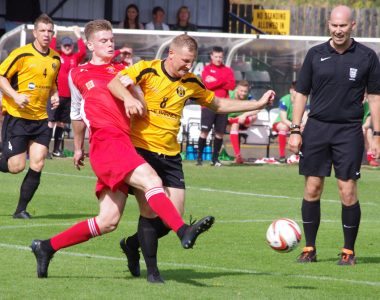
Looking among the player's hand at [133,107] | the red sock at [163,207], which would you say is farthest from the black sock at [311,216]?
the player's hand at [133,107]

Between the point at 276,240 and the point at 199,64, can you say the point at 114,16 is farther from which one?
the point at 276,240

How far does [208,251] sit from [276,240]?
2212 millimetres

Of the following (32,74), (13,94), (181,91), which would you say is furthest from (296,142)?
(32,74)

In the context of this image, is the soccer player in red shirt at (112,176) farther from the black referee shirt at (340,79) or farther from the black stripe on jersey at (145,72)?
the black referee shirt at (340,79)

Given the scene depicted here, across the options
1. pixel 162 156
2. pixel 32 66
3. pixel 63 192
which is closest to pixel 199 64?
pixel 63 192

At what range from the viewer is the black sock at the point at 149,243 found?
30.2 feet

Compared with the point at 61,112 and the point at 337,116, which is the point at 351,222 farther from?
the point at 61,112

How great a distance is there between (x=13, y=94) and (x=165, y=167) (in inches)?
181

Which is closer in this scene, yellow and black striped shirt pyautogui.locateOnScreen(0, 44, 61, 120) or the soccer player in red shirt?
the soccer player in red shirt

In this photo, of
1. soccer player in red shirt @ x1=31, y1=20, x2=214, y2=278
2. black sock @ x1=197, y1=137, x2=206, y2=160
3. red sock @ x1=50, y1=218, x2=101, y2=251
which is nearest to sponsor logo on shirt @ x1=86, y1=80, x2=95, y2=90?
soccer player in red shirt @ x1=31, y1=20, x2=214, y2=278

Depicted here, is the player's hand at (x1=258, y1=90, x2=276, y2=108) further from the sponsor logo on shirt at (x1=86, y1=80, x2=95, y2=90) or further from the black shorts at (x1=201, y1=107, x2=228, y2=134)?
the black shorts at (x1=201, y1=107, x2=228, y2=134)

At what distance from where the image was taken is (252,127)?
85.7 feet

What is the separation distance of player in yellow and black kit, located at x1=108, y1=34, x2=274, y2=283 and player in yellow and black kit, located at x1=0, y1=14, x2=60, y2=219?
14.1ft

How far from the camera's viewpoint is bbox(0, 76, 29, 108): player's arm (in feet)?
44.0
